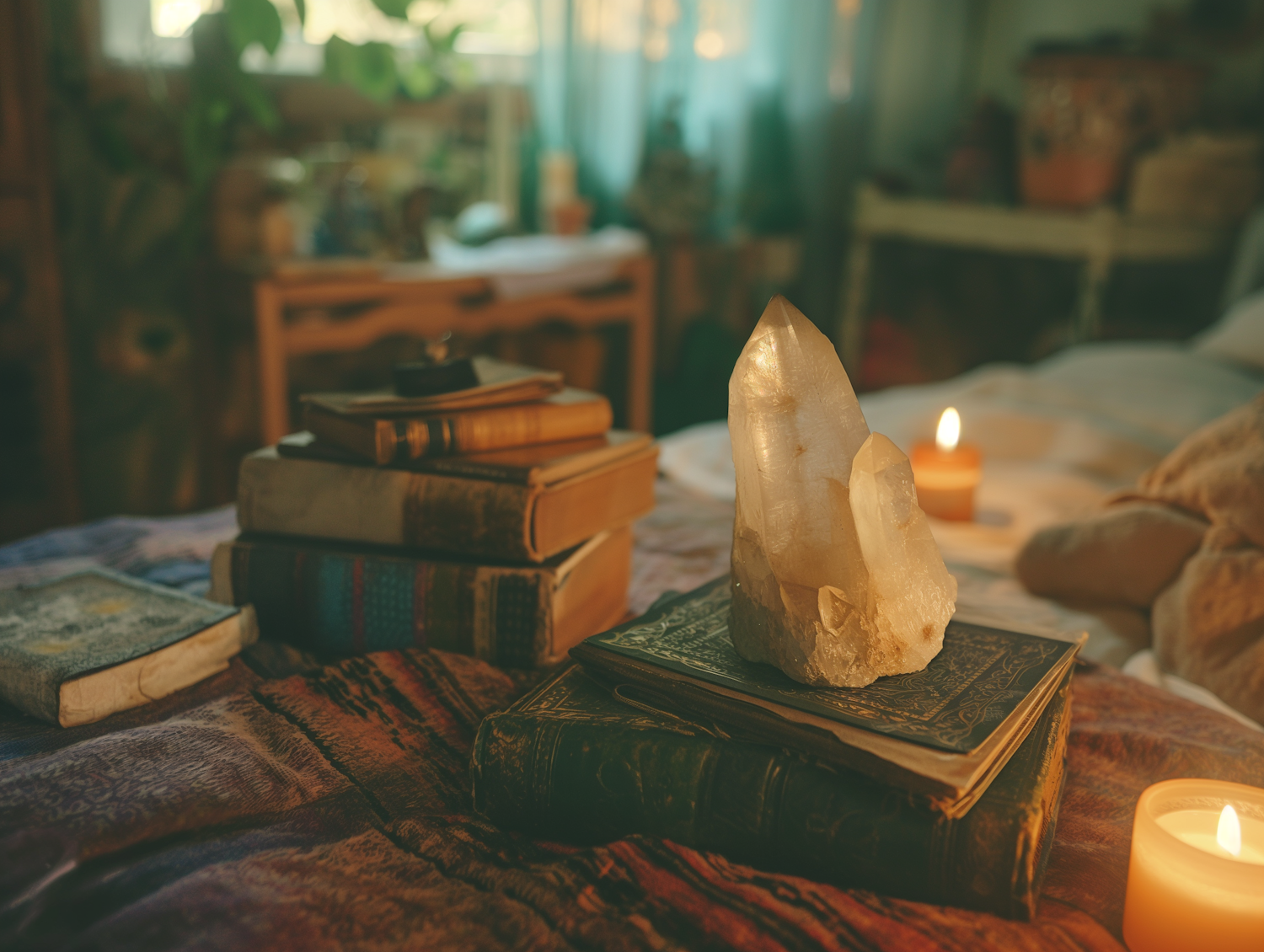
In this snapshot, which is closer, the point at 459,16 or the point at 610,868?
the point at 610,868

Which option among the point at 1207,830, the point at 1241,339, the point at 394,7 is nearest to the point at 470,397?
the point at 1207,830

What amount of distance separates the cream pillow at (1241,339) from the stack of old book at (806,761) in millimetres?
1445

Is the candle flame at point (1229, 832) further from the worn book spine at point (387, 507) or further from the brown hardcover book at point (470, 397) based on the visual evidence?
the brown hardcover book at point (470, 397)

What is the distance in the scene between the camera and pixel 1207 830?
1.61ft

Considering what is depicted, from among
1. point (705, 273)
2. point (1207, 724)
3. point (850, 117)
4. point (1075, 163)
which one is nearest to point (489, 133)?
point (705, 273)

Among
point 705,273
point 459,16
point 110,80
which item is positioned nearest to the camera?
point 110,80

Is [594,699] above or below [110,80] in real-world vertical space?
below

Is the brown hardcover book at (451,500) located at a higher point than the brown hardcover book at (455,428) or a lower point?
lower

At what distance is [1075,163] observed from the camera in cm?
264

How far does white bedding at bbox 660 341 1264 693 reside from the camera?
964 mm

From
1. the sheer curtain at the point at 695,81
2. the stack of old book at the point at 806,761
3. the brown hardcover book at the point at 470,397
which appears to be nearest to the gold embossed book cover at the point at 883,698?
the stack of old book at the point at 806,761

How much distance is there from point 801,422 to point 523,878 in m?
0.26

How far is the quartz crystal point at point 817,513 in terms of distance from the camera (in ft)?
1.65

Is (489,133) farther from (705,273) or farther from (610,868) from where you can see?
(610,868)
